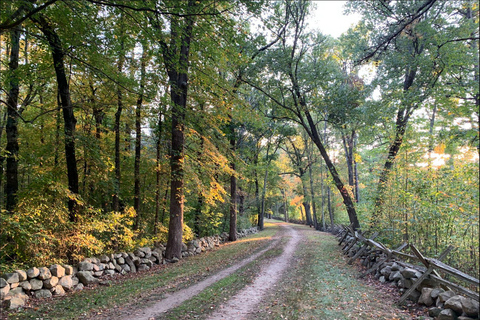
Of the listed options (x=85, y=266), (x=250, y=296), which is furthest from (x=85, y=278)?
(x=250, y=296)

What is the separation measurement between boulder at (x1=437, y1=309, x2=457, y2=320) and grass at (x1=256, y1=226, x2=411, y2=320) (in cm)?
58

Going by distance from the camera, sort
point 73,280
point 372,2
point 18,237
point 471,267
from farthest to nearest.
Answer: point 372,2
point 73,280
point 18,237
point 471,267

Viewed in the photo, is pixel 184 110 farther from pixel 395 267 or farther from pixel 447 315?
pixel 447 315

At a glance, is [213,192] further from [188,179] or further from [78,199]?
[78,199]

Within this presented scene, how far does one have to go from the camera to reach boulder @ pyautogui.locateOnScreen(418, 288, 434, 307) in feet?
15.0

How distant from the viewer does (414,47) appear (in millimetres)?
9922

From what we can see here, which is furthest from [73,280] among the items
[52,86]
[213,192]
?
[52,86]

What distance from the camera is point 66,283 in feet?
20.4

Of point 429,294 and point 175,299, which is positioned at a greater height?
point 429,294

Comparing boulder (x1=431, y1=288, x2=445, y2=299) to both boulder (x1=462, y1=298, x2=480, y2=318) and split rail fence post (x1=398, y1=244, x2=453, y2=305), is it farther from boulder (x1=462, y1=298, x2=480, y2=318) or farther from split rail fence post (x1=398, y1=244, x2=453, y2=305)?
boulder (x1=462, y1=298, x2=480, y2=318)

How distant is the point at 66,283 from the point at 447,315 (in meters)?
8.08

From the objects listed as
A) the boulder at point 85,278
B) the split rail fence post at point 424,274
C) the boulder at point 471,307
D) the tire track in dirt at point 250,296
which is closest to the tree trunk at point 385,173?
the split rail fence post at point 424,274

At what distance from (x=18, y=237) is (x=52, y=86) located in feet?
20.9

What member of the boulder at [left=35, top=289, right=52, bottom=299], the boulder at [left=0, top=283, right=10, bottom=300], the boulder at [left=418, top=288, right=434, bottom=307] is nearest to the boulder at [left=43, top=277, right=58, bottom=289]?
the boulder at [left=35, top=289, right=52, bottom=299]
